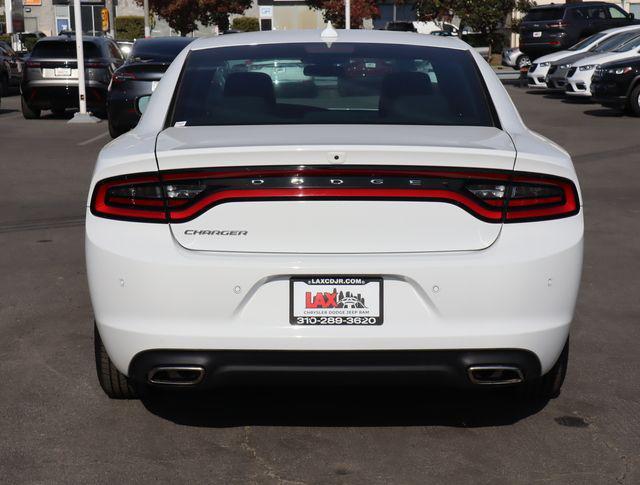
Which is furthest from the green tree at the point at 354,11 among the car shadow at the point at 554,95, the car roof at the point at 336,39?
the car roof at the point at 336,39

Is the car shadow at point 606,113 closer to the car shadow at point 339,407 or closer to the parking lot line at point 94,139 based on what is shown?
the parking lot line at point 94,139

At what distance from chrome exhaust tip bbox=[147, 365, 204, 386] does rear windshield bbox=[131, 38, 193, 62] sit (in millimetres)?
14594

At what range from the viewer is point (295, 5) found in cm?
8169

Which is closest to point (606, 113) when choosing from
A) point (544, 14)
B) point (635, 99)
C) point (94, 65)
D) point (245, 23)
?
point (635, 99)

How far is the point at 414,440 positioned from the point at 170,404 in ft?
3.68

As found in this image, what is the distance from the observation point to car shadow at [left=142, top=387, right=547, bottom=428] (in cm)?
475

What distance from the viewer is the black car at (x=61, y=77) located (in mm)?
22266

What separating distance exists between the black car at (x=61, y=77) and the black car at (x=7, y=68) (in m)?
7.50

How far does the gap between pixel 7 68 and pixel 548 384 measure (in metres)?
27.6

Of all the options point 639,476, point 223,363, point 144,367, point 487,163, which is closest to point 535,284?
point 487,163

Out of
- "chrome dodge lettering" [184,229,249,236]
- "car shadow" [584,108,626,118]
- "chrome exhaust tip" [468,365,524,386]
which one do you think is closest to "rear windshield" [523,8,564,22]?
"car shadow" [584,108,626,118]

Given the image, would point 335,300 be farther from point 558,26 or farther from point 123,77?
point 558,26

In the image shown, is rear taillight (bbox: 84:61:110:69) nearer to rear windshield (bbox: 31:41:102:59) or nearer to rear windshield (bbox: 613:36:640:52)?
rear windshield (bbox: 31:41:102:59)

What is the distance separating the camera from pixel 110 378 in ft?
16.1
